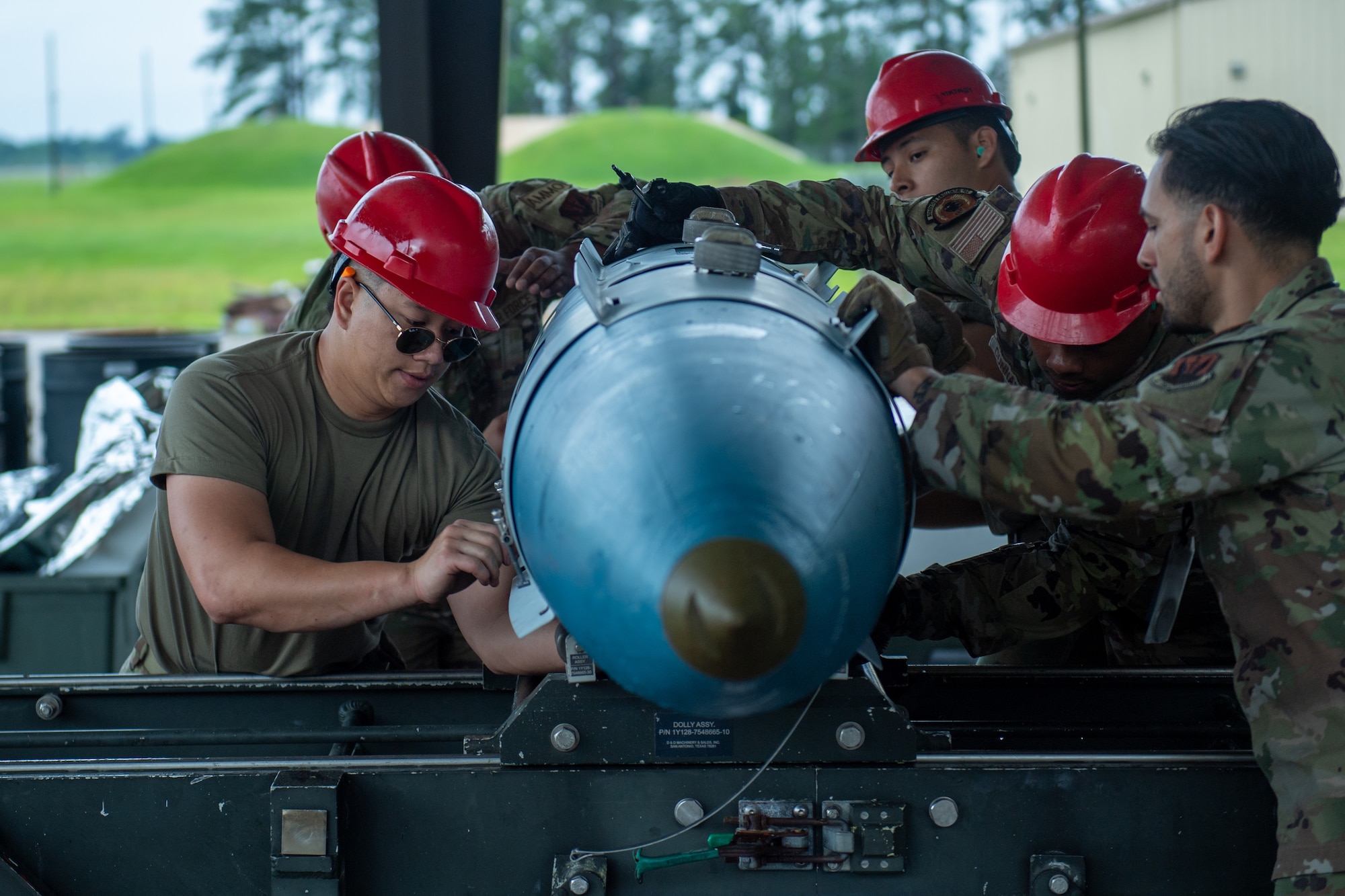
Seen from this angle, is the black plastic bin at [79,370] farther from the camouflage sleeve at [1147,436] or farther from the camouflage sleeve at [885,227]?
the camouflage sleeve at [1147,436]

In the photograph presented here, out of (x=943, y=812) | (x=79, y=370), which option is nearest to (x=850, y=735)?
(x=943, y=812)

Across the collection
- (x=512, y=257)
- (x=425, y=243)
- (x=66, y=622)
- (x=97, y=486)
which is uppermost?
(x=425, y=243)

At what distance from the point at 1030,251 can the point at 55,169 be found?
141 feet

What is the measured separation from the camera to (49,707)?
8.04 ft

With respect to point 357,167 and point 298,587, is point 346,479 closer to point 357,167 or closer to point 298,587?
point 298,587

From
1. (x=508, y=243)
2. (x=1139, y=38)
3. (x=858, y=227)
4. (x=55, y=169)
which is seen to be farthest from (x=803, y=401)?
(x=55, y=169)

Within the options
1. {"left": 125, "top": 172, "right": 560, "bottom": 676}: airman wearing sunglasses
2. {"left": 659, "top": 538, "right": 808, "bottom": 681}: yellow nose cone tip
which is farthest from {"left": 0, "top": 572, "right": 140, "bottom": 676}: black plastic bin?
{"left": 659, "top": 538, "right": 808, "bottom": 681}: yellow nose cone tip

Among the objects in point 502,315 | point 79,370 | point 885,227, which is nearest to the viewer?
point 885,227

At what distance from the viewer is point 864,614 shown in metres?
1.53

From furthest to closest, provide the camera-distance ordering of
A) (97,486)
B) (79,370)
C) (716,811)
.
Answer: (79,370)
(97,486)
(716,811)

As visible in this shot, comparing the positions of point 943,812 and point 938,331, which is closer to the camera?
point 943,812

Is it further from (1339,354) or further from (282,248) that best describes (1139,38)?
(1339,354)

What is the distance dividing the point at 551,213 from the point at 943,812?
1907 mm

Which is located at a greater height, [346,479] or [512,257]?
[512,257]
